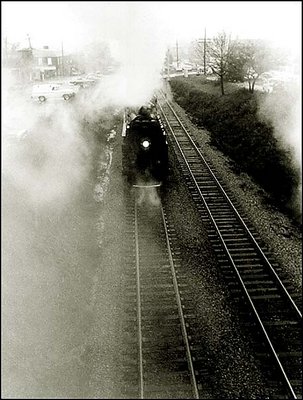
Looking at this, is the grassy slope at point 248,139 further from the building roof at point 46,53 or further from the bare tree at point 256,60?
the building roof at point 46,53

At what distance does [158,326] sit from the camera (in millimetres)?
6809

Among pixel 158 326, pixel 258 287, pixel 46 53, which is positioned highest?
pixel 46 53

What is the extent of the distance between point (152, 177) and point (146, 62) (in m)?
7.68

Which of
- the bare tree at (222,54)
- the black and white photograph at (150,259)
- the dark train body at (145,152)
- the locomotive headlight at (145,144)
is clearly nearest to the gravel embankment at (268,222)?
the black and white photograph at (150,259)

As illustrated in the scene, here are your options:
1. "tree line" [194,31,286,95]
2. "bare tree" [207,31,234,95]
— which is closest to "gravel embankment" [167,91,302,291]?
"tree line" [194,31,286,95]

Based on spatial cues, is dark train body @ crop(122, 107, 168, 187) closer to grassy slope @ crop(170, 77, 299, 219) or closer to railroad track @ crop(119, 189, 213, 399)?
railroad track @ crop(119, 189, 213, 399)

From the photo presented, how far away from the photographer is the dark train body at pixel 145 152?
11.6 metres

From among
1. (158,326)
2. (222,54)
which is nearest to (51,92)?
(222,54)

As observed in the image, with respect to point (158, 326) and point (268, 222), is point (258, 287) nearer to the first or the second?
point (158, 326)

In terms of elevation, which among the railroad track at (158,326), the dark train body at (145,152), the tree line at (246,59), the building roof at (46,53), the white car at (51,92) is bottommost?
the railroad track at (158,326)

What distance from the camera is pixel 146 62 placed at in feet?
56.6

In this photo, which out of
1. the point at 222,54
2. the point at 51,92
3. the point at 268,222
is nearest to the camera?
the point at 268,222

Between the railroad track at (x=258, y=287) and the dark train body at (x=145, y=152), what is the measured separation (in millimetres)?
1499

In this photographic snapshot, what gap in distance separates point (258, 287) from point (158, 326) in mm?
2379
